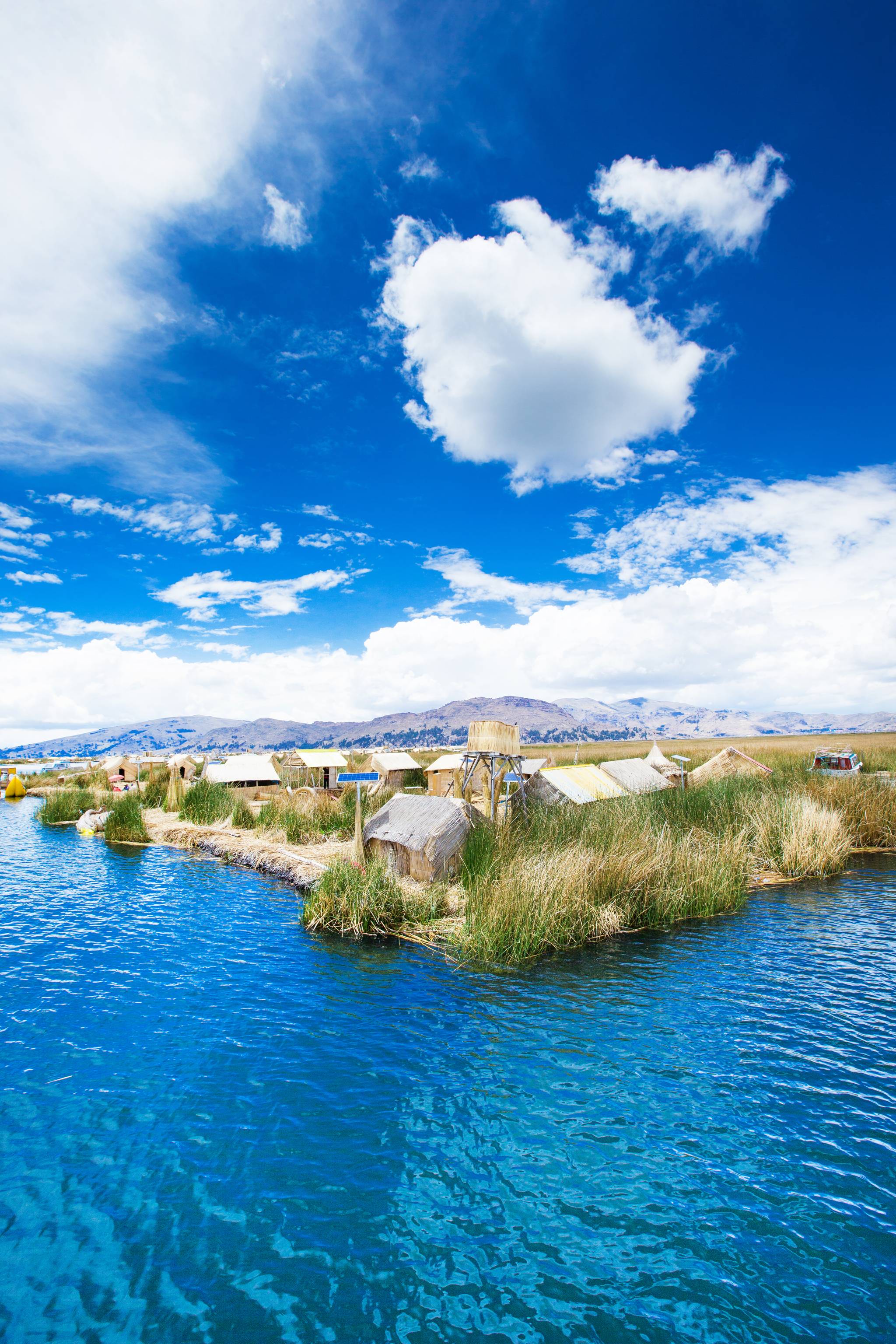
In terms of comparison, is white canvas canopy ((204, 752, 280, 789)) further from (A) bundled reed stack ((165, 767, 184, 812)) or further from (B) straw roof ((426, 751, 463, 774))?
(B) straw roof ((426, 751, 463, 774))

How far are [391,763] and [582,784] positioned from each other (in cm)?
2796

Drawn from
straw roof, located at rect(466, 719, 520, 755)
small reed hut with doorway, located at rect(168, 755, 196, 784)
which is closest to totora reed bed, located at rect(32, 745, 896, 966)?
straw roof, located at rect(466, 719, 520, 755)

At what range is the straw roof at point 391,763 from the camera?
46500 mm

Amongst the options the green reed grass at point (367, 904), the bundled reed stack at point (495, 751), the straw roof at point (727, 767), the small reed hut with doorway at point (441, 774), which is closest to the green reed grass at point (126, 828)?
the bundled reed stack at point (495, 751)

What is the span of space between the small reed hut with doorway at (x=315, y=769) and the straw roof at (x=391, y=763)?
225cm

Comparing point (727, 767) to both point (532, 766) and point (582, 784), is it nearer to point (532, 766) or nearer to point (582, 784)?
point (532, 766)

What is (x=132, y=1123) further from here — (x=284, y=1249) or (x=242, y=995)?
(x=242, y=995)

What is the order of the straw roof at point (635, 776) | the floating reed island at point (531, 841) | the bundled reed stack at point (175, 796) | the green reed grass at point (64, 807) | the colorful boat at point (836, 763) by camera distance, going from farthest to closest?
the green reed grass at point (64, 807)
the bundled reed stack at point (175, 796)
the colorful boat at point (836, 763)
the straw roof at point (635, 776)
the floating reed island at point (531, 841)

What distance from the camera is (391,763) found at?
48.1 meters

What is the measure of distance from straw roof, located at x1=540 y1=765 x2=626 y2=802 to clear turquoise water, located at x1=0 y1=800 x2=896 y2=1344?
9220 mm

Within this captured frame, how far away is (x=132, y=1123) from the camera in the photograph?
6.77 metres

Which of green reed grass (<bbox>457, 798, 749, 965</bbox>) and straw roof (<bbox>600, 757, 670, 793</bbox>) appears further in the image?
straw roof (<bbox>600, 757, 670, 793</bbox>)

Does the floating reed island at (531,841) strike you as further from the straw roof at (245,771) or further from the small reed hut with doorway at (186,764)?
the small reed hut with doorway at (186,764)

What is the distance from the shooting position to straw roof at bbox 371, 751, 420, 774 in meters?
46.5
